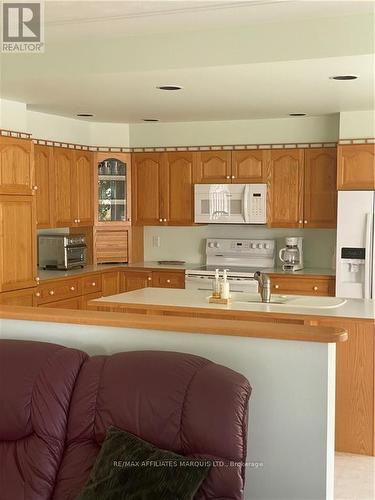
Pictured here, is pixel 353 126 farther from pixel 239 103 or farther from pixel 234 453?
pixel 234 453

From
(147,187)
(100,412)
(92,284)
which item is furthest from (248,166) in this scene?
(100,412)

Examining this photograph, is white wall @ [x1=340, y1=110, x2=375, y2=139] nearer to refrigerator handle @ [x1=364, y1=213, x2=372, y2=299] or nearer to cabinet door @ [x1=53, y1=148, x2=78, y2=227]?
refrigerator handle @ [x1=364, y1=213, x2=372, y2=299]

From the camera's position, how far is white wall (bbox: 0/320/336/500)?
275cm

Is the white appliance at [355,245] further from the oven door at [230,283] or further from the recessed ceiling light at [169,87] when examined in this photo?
the recessed ceiling light at [169,87]

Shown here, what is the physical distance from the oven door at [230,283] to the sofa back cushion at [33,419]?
3.99 metres

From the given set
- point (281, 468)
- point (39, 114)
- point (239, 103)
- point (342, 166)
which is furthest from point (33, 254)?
point (281, 468)

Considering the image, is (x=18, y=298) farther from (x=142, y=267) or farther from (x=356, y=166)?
(x=356, y=166)

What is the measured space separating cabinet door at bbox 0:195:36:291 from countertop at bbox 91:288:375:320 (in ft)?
3.65

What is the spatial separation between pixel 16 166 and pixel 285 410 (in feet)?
11.9

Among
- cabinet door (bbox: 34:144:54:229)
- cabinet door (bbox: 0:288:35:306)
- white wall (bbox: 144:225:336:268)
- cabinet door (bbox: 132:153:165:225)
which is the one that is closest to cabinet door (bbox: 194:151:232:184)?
cabinet door (bbox: 132:153:165:225)

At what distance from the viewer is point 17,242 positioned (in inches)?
223

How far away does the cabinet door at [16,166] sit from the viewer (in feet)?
17.9

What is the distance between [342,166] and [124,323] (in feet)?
12.7

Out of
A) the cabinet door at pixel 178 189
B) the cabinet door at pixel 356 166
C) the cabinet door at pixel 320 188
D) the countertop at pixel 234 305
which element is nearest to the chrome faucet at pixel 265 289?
the countertop at pixel 234 305
